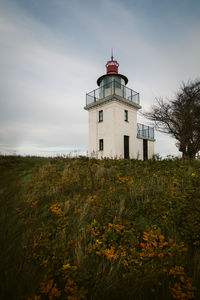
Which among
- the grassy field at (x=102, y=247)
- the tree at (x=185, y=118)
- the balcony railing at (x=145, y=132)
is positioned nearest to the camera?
the grassy field at (x=102, y=247)

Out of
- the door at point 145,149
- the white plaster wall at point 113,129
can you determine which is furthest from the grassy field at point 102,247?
the door at point 145,149

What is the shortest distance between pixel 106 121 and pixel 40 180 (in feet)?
35.3

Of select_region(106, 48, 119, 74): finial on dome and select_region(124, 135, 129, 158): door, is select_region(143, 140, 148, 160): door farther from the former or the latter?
select_region(106, 48, 119, 74): finial on dome

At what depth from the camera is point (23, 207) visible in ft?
13.1

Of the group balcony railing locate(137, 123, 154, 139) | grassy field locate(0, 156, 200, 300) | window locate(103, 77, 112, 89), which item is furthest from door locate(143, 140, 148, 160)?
grassy field locate(0, 156, 200, 300)

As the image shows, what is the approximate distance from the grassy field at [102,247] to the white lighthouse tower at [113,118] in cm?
1050

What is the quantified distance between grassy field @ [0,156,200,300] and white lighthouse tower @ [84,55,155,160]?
34.5 ft

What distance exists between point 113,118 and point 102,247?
44.0 ft

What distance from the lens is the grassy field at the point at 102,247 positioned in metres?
1.86

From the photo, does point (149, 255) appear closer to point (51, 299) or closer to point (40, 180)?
point (51, 299)

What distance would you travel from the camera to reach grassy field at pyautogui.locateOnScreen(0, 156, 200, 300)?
6.10 feet

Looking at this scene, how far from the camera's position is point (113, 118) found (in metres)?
14.9

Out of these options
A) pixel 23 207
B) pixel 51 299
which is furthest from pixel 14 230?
pixel 51 299

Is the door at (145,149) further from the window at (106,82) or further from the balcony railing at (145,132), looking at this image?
the window at (106,82)
